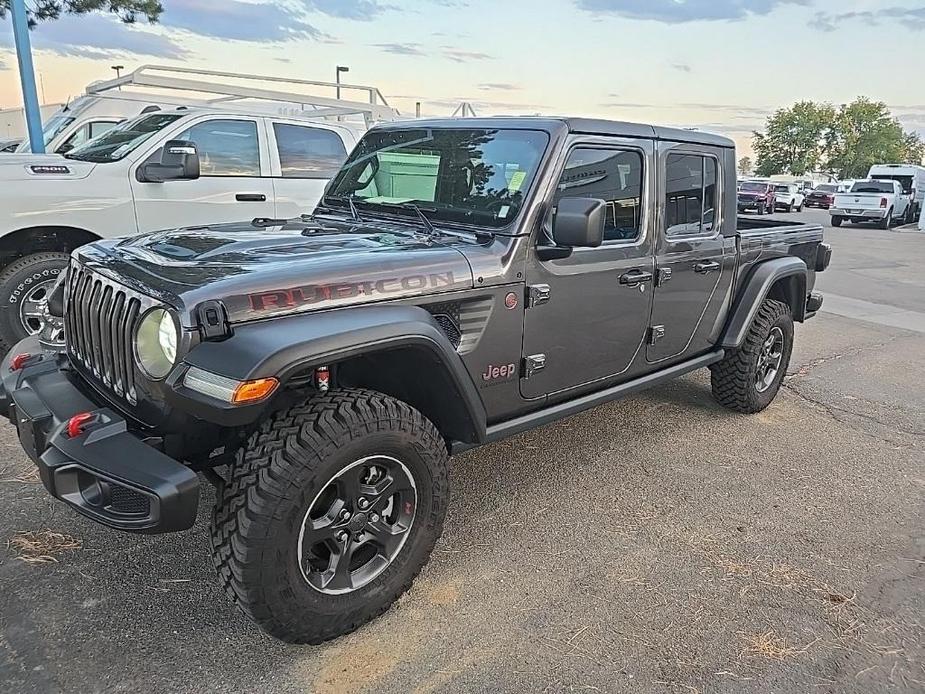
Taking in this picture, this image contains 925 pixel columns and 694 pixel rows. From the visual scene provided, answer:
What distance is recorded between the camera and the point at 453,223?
3254 mm

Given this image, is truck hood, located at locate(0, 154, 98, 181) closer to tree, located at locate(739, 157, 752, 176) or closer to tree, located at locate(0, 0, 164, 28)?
tree, located at locate(0, 0, 164, 28)

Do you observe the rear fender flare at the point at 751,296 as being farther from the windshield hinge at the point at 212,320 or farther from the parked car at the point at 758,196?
the parked car at the point at 758,196

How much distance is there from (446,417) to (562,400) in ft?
2.69

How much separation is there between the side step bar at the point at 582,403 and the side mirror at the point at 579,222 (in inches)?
33.3

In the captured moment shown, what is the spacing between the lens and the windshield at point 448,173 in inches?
126

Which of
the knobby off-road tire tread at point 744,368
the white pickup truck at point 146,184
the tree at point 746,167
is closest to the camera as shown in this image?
the knobby off-road tire tread at point 744,368

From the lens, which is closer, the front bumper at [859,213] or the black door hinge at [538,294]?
the black door hinge at [538,294]

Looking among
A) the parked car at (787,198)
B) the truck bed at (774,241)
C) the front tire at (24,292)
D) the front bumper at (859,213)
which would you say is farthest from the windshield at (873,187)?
the front tire at (24,292)

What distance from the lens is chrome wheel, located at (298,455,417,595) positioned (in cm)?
248

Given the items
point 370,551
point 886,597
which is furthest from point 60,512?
point 886,597

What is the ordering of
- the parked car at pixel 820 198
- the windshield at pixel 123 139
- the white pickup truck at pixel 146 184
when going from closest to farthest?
the white pickup truck at pixel 146 184 → the windshield at pixel 123 139 → the parked car at pixel 820 198

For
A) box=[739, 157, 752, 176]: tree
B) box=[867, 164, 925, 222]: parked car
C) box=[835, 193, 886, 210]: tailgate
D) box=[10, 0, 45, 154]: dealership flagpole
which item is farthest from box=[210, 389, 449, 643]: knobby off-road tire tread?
box=[739, 157, 752, 176]: tree

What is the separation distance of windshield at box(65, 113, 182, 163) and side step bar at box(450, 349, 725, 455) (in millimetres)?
4363

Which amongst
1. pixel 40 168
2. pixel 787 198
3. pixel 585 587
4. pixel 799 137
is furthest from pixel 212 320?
pixel 799 137
